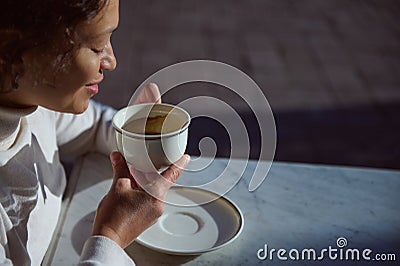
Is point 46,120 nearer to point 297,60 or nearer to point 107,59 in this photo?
point 107,59

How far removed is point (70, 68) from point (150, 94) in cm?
30

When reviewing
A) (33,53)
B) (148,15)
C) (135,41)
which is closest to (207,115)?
(135,41)

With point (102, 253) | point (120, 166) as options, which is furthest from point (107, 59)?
point (102, 253)

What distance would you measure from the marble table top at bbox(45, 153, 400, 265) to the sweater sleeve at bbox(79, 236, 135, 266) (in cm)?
7

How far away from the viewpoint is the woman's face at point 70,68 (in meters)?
0.77

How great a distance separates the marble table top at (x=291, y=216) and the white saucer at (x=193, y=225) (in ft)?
0.05

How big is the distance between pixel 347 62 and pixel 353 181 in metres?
2.05

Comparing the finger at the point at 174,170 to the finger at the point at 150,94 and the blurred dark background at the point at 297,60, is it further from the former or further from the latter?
the blurred dark background at the point at 297,60

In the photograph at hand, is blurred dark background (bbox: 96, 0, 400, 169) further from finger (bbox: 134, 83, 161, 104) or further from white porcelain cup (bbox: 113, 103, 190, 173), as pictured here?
white porcelain cup (bbox: 113, 103, 190, 173)

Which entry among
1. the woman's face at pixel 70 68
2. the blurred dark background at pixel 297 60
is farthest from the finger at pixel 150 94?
the blurred dark background at pixel 297 60

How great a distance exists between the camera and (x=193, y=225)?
0.99m

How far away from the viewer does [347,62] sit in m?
3.08

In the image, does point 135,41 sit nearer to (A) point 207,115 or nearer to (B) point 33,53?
(A) point 207,115

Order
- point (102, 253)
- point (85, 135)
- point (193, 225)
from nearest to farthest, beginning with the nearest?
point (102, 253)
point (193, 225)
point (85, 135)
